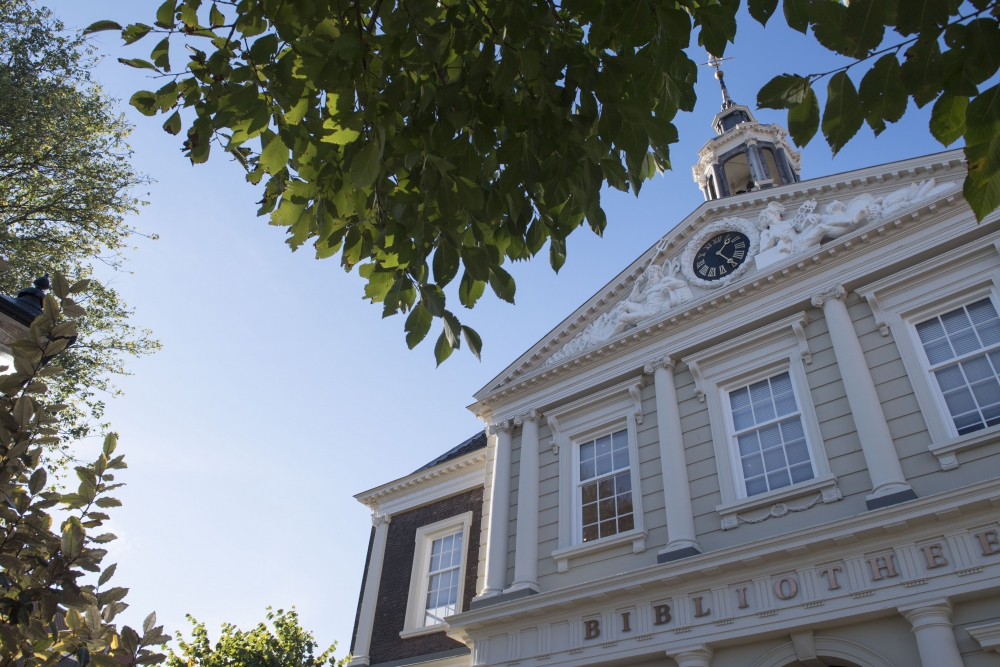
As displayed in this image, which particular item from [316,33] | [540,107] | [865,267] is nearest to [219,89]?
[316,33]

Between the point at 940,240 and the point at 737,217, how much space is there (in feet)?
13.6

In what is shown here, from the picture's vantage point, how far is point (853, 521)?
9.26m

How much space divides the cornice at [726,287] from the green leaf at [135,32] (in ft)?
36.4

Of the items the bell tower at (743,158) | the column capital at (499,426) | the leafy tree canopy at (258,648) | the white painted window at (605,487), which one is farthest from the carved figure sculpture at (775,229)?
the leafy tree canopy at (258,648)

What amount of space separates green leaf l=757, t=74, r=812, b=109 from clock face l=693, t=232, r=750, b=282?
1117cm

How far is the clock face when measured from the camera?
14.0m

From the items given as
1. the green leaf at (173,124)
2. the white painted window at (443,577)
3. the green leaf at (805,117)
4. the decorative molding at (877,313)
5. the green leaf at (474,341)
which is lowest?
the green leaf at (474,341)

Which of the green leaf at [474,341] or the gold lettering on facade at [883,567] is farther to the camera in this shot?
the gold lettering on facade at [883,567]

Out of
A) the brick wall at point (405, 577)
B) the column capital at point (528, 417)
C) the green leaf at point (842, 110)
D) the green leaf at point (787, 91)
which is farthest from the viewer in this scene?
the brick wall at point (405, 577)

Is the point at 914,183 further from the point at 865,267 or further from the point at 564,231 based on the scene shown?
the point at 564,231

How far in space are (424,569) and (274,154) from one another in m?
14.5

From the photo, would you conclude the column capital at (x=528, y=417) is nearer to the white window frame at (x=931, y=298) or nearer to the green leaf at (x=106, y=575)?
the white window frame at (x=931, y=298)

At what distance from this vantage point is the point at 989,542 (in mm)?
8367

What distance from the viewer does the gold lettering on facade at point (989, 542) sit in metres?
8.30
